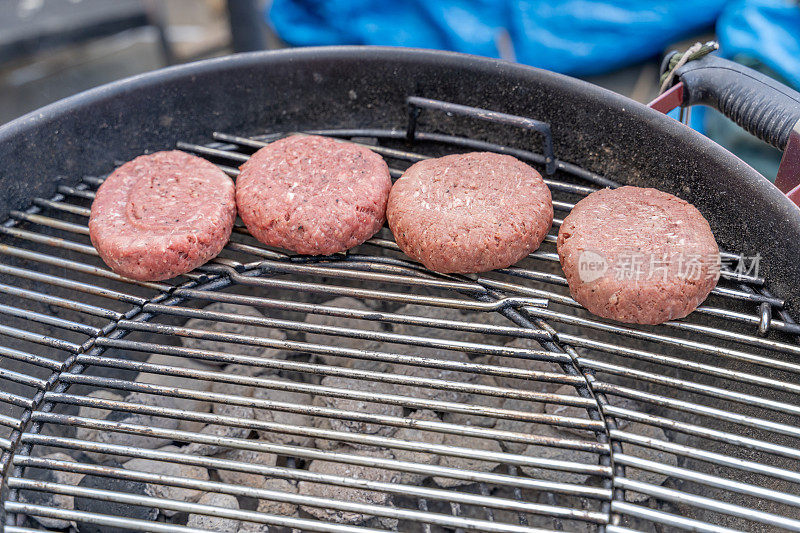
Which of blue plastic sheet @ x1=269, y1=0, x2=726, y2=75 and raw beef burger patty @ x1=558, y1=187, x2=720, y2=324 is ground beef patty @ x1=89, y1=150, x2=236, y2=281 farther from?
blue plastic sheet @ x1=269, y1=0, x2=726, y2=75

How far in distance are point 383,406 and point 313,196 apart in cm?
60

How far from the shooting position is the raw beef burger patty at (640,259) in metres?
1.36

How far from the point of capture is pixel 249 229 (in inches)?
63.8

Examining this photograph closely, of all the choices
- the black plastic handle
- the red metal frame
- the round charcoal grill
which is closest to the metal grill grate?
the round charcoal grill

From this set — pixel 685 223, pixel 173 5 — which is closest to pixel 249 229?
pixel 685 223

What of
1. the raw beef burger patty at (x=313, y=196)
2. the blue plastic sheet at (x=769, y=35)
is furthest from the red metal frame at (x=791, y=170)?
the blue plastic sheet at (x=769, y=35)

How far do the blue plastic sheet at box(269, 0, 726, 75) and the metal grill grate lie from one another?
1482mm

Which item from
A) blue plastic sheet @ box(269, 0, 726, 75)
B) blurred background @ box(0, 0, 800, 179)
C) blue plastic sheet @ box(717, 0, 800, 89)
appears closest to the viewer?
blue plastic sheet @ box(717, 0, 800, 89)

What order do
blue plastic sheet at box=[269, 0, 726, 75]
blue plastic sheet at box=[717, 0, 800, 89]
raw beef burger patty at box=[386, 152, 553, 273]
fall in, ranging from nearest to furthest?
1. raw beef burger patty at box=[386, 152, 553, 273]
2. blue plastic sheet at box=[717, 0, 800, 89]
3. blue plastic sheet at box=[269, 0, 726, 75]

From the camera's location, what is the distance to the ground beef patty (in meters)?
1.48

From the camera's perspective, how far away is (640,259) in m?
1.39

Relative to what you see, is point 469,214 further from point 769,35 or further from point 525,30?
point 769,35

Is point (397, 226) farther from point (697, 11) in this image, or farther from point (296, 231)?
point (697, 11)

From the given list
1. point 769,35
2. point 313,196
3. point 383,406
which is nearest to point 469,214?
point 313,196
